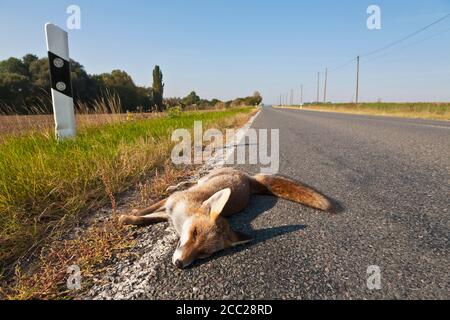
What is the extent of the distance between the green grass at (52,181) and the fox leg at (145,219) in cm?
28

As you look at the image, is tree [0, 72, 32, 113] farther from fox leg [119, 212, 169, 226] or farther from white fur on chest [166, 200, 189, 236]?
white fur on chest [166, 200, 189, 236]

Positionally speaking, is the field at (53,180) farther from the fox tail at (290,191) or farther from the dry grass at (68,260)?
the fox tail at (290,191)

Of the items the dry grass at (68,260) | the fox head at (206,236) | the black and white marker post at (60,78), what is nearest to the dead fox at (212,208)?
the fox head at (206,236)

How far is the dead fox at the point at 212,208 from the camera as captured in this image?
1893mm

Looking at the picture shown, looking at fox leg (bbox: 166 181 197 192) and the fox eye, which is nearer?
the fox eye

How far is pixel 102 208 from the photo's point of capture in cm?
265

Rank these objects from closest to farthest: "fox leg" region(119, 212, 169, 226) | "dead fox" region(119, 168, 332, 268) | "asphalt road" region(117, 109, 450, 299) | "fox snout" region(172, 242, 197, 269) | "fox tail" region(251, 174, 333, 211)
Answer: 1. "asphalt road" region(117, 109, 450, 299)
2. "fox snout" region(172, 242, 197, 269)
3. "dead fox" region(119, 168, 332, 268)
4. "fox leg" region(119, 212, 169, 226)
5. "fox tail" region(251, 174, 333, 211)

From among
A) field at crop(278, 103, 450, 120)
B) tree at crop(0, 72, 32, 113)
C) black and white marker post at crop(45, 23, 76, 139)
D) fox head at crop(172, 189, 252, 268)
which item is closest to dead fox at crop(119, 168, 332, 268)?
fox head at crop(172, 189, 252, 268)

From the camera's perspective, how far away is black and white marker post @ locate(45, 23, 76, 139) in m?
3.98

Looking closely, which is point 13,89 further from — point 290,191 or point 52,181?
point 290,191

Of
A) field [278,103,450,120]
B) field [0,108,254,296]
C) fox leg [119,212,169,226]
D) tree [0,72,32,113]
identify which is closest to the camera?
field [0,108,254,296]

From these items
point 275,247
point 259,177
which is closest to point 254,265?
point 275,247

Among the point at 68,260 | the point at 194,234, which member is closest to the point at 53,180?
the point at 68,260
